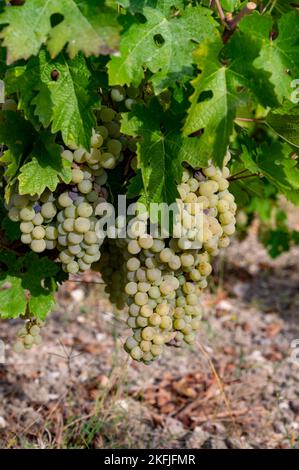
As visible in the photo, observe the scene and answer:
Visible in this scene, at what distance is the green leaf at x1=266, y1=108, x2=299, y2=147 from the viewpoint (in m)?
1.30

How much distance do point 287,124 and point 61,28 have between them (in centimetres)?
50

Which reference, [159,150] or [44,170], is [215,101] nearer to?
[159,150]

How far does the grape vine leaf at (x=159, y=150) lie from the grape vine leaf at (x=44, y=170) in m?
0.13

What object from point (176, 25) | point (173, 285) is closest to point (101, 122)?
point (176, 25)

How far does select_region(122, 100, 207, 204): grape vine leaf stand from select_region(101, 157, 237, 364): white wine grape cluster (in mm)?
56

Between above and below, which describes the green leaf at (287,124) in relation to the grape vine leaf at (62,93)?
below

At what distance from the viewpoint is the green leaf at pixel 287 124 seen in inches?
51.4

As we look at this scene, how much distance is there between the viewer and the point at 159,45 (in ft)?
3.76

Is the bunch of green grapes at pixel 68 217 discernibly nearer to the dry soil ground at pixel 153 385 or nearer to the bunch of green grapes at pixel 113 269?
the bunch of green grapes at pixel 113 269

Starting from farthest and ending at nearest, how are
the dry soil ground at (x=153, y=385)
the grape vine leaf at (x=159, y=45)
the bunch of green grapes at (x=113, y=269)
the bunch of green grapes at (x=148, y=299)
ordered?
the dry soil ground at (x=153, y=385), the bunch of green grapes at (x=113, y=269), the bunch of green grapes at (x=148, y=299), the grape vine leaf at (x=159, y=45)

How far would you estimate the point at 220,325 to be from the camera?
320 cm

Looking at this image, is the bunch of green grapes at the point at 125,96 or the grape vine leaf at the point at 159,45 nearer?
the grape vine leaf at the point at 159,45

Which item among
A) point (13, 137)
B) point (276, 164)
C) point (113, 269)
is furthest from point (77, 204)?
point (276, 164)

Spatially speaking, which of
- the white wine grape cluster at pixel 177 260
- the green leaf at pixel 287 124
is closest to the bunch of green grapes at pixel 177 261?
the white wine grape cluster at pixel 177 260
